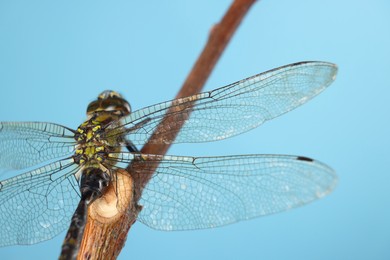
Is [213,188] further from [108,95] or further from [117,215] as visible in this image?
[108,95]

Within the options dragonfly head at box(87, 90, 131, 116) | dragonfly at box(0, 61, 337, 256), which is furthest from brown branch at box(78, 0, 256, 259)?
dragonfly head at box(87, 90, 131, 116)

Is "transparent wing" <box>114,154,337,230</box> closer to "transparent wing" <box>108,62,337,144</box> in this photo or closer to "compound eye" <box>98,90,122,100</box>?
"transparent wing" <box>108,62,337,144</box>

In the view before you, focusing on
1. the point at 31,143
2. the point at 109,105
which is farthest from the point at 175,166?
the point at 31,143

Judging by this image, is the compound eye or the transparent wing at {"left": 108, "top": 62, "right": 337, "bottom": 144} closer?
the transparent wing at {"left": 108, "top": 62, "right": 337, "bottom": 144}

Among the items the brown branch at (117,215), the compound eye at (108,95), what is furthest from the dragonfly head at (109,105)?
the brown branch at (117,215)

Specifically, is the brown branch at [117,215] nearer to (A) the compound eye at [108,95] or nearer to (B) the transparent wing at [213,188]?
(B) the transparent wing at [213,188]

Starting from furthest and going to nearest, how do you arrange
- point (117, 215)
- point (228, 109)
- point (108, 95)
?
point (108, 95), point (228, 109), point (117, 215)
